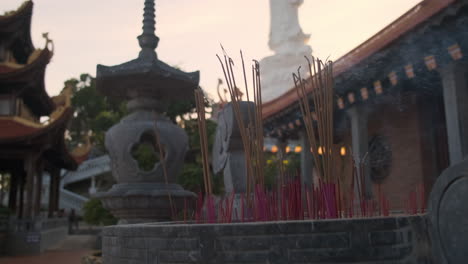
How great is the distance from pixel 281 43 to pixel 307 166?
74.8 feet

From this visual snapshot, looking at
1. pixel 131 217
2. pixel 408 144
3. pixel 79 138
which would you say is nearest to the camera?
pixel 131 217

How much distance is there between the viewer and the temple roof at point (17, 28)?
38.6 ft

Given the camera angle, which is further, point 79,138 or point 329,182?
point 79,138

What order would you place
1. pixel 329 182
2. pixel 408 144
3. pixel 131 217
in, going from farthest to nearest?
1. pixel 408 144
2. pixel 131 217
3. pixel 329 182

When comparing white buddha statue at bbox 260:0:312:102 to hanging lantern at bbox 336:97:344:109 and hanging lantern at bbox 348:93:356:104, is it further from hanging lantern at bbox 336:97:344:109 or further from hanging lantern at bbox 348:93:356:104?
hanging lantern at bbox 348:93:356:104

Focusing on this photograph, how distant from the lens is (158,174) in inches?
223

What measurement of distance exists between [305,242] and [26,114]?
12786 mm

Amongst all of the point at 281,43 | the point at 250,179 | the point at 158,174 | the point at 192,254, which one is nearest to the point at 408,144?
the point at 158,174

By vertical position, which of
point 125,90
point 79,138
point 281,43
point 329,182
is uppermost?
point 281,43

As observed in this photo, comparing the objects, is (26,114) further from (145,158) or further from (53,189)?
(145,158)

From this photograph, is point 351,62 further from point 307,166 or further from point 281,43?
point 281,43

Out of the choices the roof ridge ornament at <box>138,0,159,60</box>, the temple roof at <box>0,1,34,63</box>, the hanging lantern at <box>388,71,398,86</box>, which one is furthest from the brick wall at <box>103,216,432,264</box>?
the temple roof at <box>0,1,34,63</box>

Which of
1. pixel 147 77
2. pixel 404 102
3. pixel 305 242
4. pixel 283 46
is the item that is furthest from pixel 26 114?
pixel 283 46

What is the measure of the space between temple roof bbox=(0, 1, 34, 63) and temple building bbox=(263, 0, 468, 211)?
736 cm
